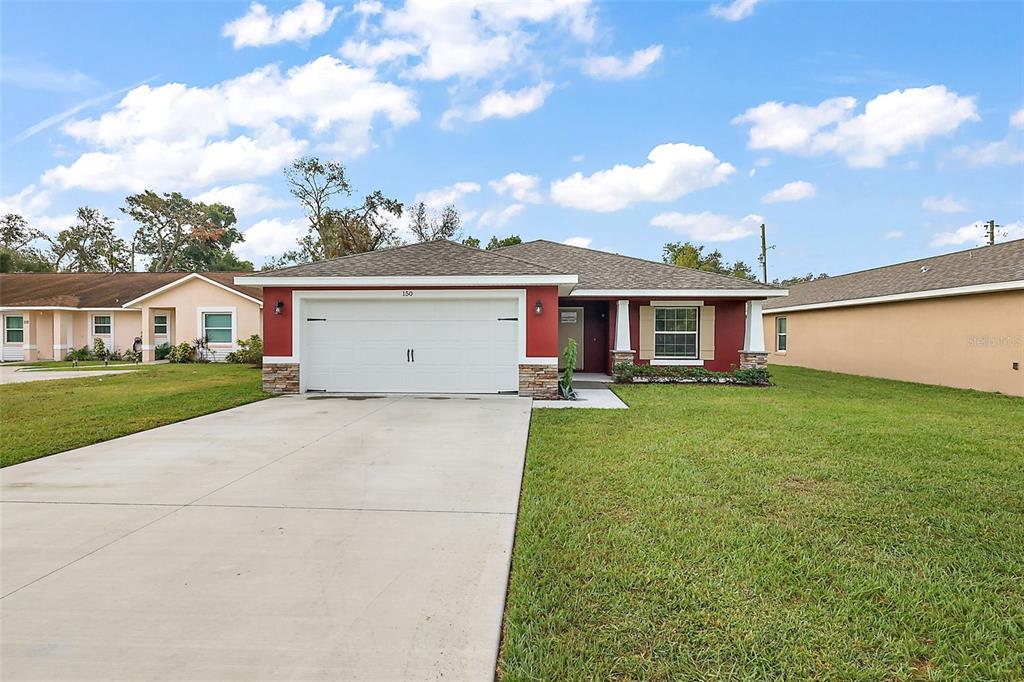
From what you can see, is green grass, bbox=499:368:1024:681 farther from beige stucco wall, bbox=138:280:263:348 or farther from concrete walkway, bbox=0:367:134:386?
beige stucco wall, bbox=138:280:263:348

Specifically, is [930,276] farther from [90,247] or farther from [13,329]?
[90,247]

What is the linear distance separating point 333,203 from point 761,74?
81.4 feet

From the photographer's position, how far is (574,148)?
18844 mm

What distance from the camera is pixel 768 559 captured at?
308cm

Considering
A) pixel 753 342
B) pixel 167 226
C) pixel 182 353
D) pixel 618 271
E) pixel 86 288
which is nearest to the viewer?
pixel 753 342

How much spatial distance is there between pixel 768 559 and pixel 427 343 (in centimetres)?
815

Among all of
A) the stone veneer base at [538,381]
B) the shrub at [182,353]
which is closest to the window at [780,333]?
the stone veneer base at [538,381]

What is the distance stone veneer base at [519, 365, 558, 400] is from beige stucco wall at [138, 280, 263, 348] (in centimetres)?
1341

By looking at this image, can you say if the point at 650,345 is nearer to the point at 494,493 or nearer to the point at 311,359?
the point at 311,359

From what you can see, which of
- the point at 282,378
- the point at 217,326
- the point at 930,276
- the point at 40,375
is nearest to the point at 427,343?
the point at 282,378

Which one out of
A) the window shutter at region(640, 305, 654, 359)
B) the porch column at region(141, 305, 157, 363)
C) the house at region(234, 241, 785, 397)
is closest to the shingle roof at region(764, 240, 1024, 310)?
the window shutter at region(640, 305, 654, 359)

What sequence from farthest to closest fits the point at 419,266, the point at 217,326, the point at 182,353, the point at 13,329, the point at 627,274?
1. the point at 13,329
2. the point at 217,326
3. the point at 182,353
4. the point at 627,274
5. the point at 419,266

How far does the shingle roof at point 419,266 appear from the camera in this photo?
33.4 feet

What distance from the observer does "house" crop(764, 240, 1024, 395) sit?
37.2 ft
